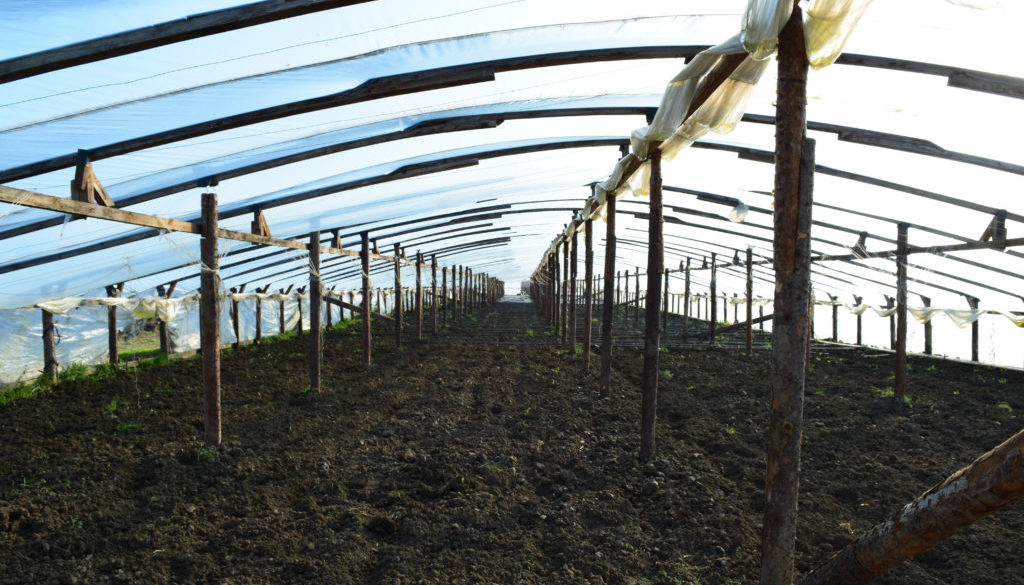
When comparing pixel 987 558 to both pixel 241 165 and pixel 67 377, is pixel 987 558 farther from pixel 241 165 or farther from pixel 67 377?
pixel 67 377

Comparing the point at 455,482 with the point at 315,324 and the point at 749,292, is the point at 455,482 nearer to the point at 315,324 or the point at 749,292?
the point at 315,324

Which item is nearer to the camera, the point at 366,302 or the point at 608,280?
the point at 608,280

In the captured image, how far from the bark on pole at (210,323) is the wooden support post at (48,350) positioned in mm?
5706

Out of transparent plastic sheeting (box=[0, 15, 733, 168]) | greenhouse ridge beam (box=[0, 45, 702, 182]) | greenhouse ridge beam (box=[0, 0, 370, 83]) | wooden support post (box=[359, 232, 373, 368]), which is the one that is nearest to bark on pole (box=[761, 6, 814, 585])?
transparent plastic sheeting (box=[0, 15, 733, 168])

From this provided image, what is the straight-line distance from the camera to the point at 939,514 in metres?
1.62

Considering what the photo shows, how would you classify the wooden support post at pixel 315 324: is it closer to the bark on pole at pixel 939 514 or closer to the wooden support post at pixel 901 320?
the bark on pole at pixel 939 514

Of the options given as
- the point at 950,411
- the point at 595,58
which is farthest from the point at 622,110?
the point at 950,411

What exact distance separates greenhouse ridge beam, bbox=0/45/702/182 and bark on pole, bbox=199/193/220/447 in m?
1.13

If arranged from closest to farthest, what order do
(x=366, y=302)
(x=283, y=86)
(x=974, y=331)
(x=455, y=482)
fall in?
(x=283, y=86) < (x=455, y=482) < (x=366, y=302) < (x=974, y=331)

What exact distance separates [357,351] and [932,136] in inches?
437

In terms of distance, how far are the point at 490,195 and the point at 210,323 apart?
222 inches

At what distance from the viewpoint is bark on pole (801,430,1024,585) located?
4.64ft

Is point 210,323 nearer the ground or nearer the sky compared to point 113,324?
nearer the sky

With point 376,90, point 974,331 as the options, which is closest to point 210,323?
point 376,90
